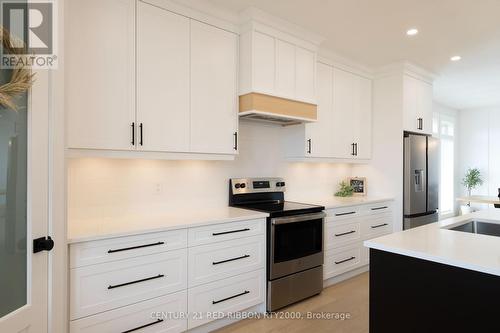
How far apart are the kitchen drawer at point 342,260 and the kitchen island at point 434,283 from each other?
58.3 inches

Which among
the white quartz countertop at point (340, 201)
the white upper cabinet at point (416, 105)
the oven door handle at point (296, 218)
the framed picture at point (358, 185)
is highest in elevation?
the white upper cabinet at point (416, 105)

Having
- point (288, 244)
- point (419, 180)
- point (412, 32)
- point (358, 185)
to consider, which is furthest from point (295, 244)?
point (412, 32)

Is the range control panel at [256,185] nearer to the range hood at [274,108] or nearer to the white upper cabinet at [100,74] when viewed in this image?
the range hood at [274,108]

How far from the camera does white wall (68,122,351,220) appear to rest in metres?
2.29

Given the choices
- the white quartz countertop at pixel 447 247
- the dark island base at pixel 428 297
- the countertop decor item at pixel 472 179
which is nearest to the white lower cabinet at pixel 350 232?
the white quartz countertop at pixel 447 247

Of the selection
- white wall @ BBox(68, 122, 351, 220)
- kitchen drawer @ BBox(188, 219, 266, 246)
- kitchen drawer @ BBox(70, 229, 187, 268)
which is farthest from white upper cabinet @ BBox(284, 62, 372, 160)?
kitchen drawer @ BBox(70, 229, 187, 268)

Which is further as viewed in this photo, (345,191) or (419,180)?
(345,191)

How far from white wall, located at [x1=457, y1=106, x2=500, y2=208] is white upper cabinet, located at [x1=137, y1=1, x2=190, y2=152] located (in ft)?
24.5

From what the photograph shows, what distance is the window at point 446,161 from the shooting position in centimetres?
671

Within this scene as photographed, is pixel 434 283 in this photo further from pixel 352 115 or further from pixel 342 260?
pixel 352 115

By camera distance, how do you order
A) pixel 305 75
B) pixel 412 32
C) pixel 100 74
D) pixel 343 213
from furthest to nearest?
1. pixel 343 213
2. pixel 305 75
3. pixel 412 32
4. pixel 100 74

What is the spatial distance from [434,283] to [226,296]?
1.52m

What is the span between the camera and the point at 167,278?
2.10m

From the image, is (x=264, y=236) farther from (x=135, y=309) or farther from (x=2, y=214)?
(x=2, y=214)
